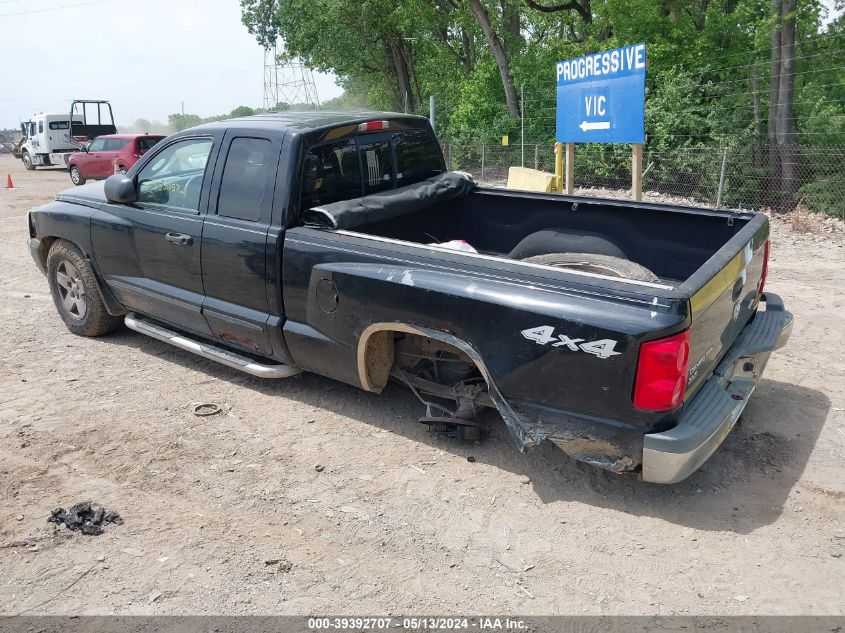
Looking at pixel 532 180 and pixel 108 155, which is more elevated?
pixel 108 155

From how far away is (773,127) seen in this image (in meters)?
13.1

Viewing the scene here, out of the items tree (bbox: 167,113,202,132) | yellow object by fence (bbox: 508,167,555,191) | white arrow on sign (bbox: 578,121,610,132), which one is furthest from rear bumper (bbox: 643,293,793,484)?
tree (bbox: 167,113,202,132)

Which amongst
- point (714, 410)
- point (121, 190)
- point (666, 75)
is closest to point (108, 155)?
point (666, 75)

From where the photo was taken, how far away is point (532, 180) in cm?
1119

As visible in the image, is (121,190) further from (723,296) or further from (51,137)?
(51,137)

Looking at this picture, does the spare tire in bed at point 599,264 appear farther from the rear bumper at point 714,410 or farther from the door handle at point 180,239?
the door handle at point 180,239

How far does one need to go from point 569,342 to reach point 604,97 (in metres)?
6.11

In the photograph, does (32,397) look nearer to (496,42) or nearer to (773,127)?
(773,127)

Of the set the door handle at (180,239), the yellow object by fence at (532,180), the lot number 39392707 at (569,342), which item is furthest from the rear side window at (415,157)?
the yellow object by fence at (532,180)

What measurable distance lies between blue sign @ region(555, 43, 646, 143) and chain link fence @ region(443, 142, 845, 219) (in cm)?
462

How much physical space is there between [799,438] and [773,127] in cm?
1055

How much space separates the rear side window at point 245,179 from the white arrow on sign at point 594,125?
17.2 feet

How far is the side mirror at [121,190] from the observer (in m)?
5.27

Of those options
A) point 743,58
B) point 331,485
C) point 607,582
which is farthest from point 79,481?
point 743,58
